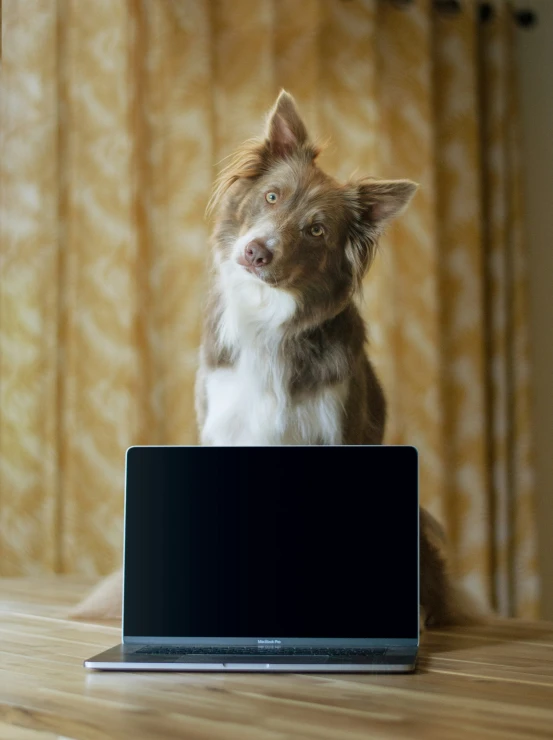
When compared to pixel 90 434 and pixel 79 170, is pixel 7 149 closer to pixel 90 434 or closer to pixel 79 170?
pixel 79 170

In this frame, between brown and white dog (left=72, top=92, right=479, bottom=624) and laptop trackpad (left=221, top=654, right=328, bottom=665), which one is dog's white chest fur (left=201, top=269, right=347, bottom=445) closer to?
brown and white dog (left=72, top=92, right=479, bottom=624)

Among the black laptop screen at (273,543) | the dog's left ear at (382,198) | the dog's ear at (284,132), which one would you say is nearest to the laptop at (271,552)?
the black laptop screen at (273,543)

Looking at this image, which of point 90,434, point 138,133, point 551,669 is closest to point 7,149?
point 138,133

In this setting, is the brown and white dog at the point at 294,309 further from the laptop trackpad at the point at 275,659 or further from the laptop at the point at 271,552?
the laptop trackpad at the point at 275,659

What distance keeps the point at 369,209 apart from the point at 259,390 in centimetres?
30

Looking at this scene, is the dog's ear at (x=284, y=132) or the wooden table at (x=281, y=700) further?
the dog's ear at (x=284, y=132)

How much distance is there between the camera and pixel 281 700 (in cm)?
80

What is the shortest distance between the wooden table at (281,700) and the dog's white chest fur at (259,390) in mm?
322

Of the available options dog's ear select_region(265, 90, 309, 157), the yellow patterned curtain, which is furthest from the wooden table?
the yellow patterned curtain

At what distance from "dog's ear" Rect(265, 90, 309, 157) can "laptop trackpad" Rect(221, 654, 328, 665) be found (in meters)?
0.70

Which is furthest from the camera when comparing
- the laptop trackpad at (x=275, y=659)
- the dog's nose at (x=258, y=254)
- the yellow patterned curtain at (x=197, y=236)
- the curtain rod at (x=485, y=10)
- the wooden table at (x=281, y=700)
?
the curtain rod at (x=485, y=10)

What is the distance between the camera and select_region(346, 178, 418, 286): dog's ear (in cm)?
121

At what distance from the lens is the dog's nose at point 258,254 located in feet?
3.85

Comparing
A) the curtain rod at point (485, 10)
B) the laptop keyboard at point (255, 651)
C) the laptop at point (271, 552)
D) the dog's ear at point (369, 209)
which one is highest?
the curtain rod at point (485, 10)
